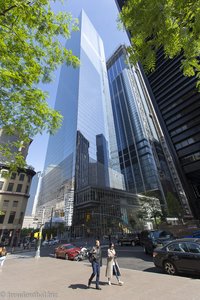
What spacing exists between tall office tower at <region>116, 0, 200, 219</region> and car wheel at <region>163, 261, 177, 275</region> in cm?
3700

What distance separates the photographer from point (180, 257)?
835 cm

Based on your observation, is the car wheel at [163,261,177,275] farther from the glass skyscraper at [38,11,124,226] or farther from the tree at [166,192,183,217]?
the glass skyscraper at [38,11,124,226]

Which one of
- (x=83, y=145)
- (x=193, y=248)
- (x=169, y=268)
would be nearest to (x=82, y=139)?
(x=83, y=145)

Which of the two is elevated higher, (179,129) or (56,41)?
(179,129)

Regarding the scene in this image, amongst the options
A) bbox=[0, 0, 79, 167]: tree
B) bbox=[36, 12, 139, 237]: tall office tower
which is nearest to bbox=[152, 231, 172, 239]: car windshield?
bbox=[0, 0, 79, 167]: tree

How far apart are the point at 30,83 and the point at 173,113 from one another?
4735 centimetres

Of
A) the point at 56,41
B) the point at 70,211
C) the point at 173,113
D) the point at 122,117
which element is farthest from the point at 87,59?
the point at 56,41

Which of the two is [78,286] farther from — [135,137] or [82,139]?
[135,137]

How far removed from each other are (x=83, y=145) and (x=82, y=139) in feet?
Result: 11.2

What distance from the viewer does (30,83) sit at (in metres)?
6.14

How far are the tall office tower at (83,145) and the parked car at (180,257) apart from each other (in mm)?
54487

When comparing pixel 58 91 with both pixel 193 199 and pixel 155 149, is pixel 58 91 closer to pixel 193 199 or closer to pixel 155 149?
pixel 155 149

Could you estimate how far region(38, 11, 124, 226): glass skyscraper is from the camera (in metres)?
81.2

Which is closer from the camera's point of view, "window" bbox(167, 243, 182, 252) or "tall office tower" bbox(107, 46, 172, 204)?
"window" bbox(167, 243, 182, 252)
